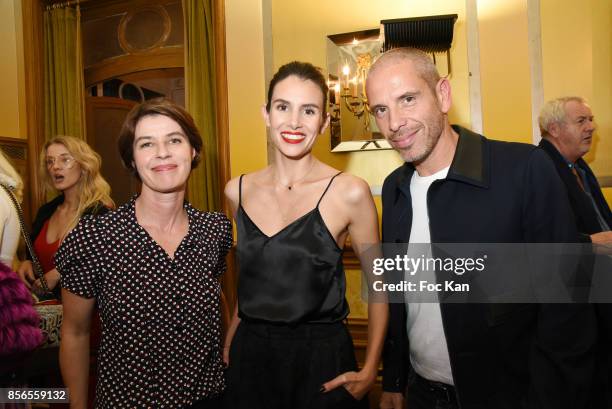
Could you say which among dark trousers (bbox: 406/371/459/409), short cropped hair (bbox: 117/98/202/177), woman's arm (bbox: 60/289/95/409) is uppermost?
short cropped hair (bbox: 117/98/202/177)

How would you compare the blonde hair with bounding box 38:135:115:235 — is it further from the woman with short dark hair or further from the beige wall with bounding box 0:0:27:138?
the beige wall with bounding box 0:0:27:138

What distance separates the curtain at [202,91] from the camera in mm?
4133

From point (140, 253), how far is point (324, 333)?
0.66 metres

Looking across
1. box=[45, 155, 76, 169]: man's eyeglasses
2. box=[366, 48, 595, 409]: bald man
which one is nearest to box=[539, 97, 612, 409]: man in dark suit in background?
box=[366, 48, 595, 409]: bald man

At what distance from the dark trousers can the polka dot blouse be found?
2.24 feet

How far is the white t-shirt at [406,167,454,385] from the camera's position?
5.03 feet

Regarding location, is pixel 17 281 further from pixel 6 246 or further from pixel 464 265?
pixel 464 265

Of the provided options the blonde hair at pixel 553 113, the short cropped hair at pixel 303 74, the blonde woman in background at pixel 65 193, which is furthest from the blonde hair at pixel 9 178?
the blonde hair at pixel 553 113

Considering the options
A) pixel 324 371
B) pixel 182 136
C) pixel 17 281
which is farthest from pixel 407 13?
pixel 17 281

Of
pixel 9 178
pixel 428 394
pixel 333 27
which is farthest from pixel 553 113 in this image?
Answer: pixel 9 178

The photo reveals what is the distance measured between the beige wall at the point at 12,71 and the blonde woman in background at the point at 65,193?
2.05 metres

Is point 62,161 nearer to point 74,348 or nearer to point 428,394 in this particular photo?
point 74,348

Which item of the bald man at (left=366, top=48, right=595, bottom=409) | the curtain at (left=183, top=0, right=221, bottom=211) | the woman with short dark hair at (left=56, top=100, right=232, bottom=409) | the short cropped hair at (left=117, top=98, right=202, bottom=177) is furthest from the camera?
the curtain at (left=183, top=0, right=221, bottom=211)

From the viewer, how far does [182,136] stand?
161 cm
